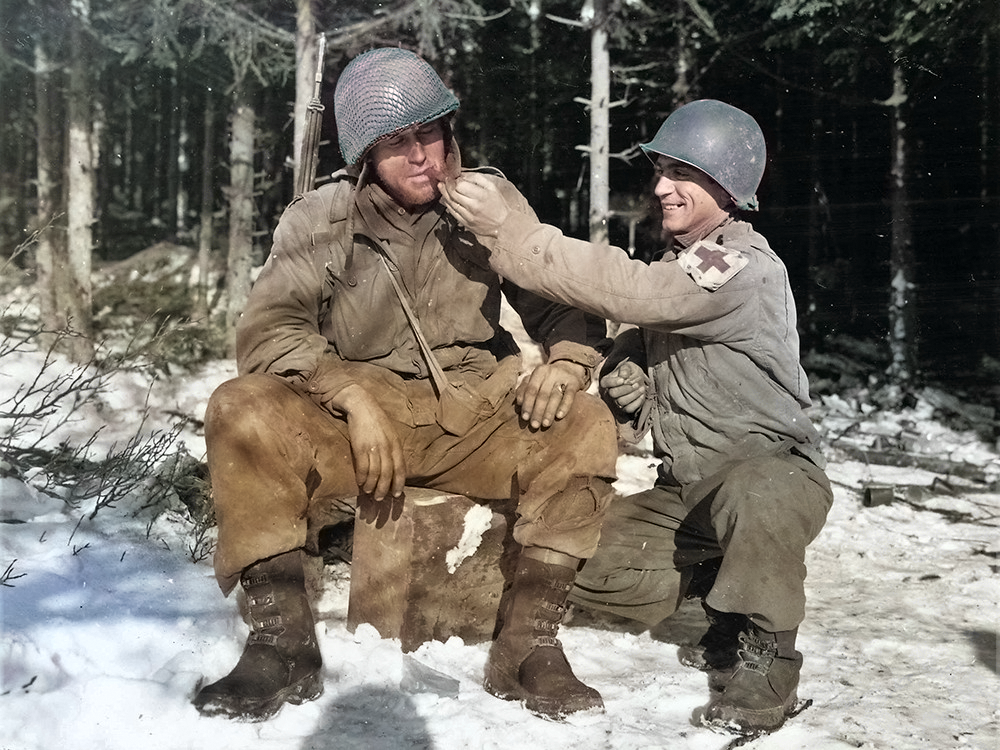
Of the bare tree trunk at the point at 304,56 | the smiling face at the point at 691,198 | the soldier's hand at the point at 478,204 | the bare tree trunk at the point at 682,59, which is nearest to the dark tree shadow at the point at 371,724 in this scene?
the soldier's hand at the point at 478,204

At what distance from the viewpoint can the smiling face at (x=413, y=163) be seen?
3402mm

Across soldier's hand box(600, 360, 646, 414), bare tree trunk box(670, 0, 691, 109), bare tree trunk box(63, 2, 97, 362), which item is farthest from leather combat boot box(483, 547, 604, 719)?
bare tree trunk box(63, 2, 97, 362)

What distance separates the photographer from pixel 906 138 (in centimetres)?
1098

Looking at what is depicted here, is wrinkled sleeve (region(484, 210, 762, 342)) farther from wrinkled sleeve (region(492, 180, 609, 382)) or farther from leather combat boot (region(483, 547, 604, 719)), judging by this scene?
leather combat boot (region(483, 547, 604, 719))

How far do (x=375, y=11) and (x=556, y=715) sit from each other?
29.5 feet

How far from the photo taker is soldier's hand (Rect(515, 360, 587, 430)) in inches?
127

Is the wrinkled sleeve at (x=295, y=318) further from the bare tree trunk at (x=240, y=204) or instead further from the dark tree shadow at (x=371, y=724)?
the bare tree trunk at (x=240, y=204)

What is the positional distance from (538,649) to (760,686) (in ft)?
2.42

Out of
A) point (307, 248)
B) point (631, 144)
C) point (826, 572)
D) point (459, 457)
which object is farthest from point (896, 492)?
point (631, 144)

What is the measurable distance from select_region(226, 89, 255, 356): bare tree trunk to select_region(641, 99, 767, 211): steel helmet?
954 cm

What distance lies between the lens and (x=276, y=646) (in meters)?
2.84

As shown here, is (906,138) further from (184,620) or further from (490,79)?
(184,620)

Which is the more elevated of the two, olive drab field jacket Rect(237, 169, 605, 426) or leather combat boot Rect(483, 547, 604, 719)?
olive drab field jacket Rect(237, 169, 605, 426)

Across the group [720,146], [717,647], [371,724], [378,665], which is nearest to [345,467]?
[378,665]
